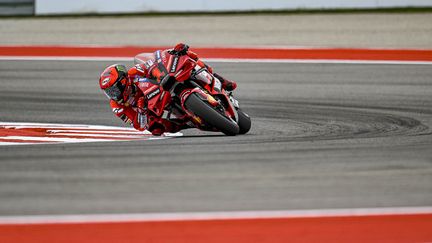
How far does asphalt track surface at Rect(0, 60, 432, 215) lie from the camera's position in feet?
27.8

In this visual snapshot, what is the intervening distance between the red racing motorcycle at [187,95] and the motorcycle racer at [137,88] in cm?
7

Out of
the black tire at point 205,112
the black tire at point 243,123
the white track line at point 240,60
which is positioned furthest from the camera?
the white track line at point 240,60

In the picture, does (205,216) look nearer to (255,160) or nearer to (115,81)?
(255,160)

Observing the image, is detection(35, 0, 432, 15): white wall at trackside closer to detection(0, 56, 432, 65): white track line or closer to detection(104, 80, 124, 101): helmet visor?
detection(0, 56, 432, 65): white track line

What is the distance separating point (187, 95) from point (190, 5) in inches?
421

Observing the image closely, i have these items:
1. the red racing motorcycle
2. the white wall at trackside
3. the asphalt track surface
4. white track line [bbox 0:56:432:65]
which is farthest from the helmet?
the white wall at trackside

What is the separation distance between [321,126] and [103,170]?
3939mm

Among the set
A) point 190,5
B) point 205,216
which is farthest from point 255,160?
point 190,5

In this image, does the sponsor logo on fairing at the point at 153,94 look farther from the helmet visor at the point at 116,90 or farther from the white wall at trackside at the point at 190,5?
the white wall at trackside at the point at 190,5

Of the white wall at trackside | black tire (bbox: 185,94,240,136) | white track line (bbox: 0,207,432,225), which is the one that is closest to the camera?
white track line (bbox: 0,207,432,225)

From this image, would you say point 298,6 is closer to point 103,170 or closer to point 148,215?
point 103,170

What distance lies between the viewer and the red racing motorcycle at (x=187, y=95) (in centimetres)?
1108

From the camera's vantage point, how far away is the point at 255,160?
986 centimetres

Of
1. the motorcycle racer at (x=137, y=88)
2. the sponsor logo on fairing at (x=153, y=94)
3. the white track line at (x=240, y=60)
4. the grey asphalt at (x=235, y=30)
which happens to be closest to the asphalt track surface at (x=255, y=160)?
the motorcycle racer at (x=137, y=88)
